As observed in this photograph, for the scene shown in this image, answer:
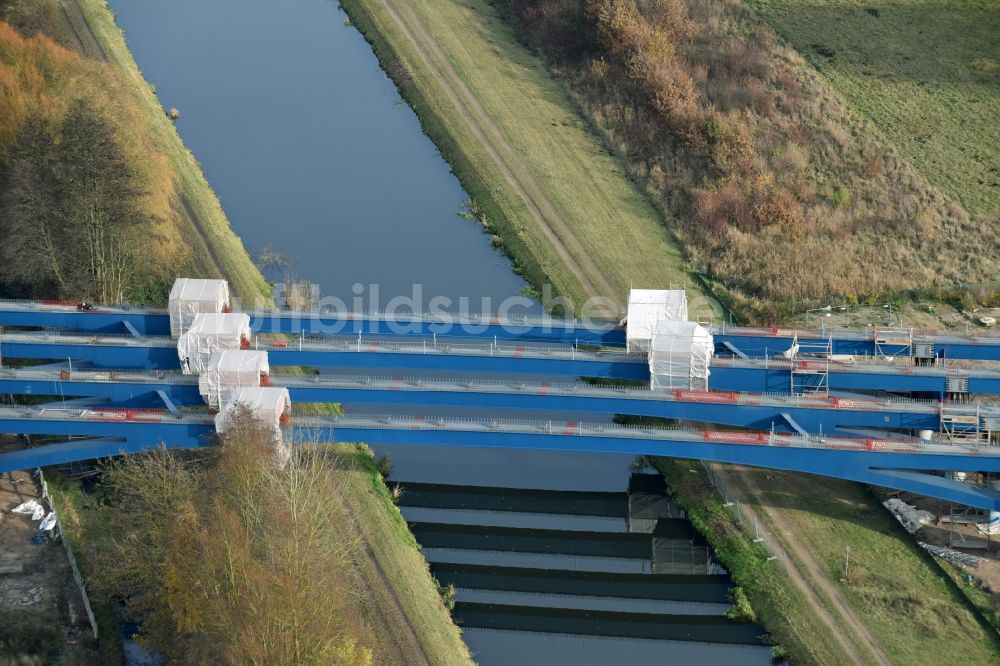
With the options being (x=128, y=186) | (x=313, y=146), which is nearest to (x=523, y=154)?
(x=313, y=146)

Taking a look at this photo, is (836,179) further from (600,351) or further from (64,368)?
(64,368)

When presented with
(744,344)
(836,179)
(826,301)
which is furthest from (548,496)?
(836,179)

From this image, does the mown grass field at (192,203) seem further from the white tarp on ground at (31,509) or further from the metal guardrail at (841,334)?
the metal guardrail at (841,334)

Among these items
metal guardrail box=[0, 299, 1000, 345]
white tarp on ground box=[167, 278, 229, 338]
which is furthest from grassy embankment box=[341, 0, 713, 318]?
white tarp on ground box=[167, 278, 229, 338]

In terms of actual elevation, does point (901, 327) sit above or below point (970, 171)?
below

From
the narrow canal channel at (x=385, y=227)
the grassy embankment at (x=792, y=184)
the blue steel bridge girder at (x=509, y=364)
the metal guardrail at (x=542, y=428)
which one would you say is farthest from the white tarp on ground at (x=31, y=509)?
the grassy embankment at (x=792, y=184)

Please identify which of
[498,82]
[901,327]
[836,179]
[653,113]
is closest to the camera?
[901,327]
